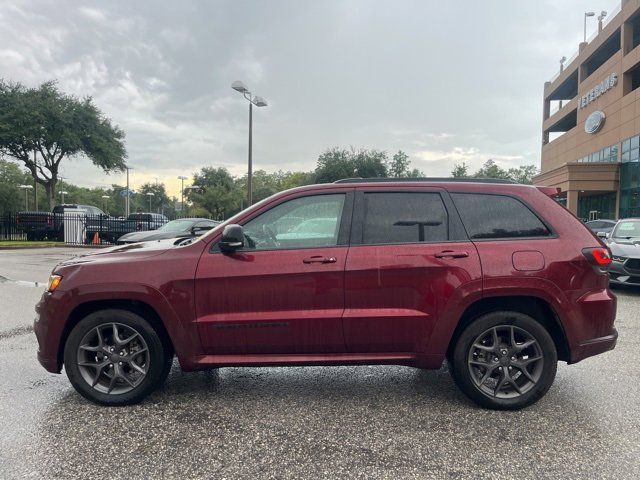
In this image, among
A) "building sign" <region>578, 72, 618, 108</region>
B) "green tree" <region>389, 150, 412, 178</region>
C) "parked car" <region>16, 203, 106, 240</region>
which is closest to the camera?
"parked car" <region>16, 203, 106, 240</region>

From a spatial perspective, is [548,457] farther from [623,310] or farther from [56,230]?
[56,230]

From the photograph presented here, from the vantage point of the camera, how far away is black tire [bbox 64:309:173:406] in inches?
135

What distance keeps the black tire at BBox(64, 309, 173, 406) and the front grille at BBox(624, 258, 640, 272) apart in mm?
8456

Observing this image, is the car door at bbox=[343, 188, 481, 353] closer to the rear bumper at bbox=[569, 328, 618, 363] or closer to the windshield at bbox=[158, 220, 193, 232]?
the rear bumper at bbox=[569, 328, 618, 363]

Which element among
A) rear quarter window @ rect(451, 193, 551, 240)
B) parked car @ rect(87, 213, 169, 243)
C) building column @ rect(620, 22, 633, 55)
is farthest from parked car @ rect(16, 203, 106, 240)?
building column @ rect(620, 22, 633, 55)

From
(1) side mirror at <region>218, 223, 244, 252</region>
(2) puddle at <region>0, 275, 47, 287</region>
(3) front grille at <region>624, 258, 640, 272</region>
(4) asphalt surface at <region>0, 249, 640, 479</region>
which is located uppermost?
(1) side mirror at <region>218, 223, 244, 252</region>

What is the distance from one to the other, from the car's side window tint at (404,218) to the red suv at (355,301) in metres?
0.01

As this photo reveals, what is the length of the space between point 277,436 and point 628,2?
42.5m

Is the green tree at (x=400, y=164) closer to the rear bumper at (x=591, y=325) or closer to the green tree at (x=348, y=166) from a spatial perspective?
the green tree at (x=348, y=166)

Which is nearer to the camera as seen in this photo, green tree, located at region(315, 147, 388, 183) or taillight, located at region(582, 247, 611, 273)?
taillight, located at region(582, 247, 611, 273)

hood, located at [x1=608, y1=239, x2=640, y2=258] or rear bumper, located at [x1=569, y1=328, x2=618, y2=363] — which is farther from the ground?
hood, located at [x1=608, y1=239, x2=640, y2=258]

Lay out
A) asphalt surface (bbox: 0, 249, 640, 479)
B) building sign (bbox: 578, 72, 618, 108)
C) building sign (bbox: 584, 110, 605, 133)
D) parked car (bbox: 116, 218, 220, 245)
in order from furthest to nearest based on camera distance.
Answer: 1. building sign (bbox: 584, 110, 605, 133)
2. building sign (bbox: 578, 72, 618, 108)
3. parked car (bbox: 116, 218, 220, 245)
4. asphalt surface (bbox: 0, 249, 640, 479)

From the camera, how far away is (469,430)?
3.12 meters

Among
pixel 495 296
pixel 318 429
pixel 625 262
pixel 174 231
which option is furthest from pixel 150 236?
pixel 625 262
